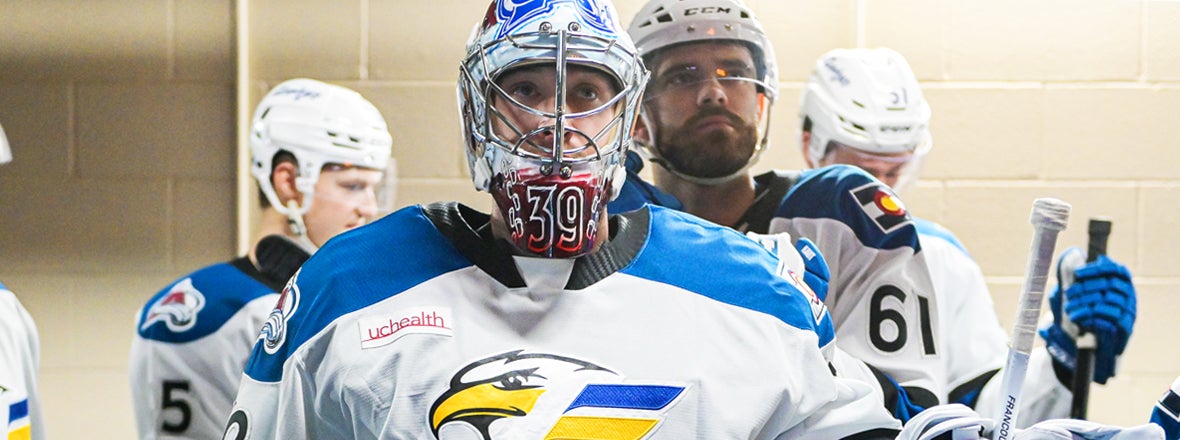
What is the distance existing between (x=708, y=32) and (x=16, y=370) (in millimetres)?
1141

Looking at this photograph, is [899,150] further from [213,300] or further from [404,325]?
[404,325]

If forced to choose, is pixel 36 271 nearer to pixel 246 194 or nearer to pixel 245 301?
pixel 246 194

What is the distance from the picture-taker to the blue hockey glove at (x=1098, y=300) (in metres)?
2.29

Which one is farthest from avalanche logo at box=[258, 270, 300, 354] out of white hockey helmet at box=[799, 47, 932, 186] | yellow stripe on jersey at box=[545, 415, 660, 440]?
white hockey helmet at box=[799, 47, 932, 186]

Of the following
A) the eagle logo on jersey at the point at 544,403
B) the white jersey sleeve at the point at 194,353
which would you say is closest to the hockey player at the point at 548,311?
the eagle logo on jersey at the point at 544,403

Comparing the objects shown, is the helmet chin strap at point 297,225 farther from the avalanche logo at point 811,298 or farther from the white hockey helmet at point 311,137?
the avalanche logo at point 811,298

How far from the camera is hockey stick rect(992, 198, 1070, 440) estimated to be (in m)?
1.28

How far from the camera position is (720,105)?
2207 millimetres

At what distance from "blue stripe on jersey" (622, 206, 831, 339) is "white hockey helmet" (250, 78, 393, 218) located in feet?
5.07

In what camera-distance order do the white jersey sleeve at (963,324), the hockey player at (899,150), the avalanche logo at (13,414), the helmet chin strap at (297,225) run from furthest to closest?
the hockey player at (899,150) → the helmet chin strap at (297,225) → the white jersey sleeve at (963,324) → the avalanche logo at (13,414)

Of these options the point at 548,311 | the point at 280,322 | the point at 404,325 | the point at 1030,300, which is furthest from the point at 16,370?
the point at 1030,300

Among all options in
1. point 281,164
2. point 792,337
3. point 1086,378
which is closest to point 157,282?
point 281,164

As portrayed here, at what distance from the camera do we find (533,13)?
1586mm

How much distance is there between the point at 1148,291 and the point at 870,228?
6.86ft
